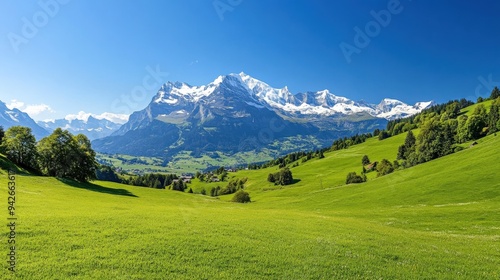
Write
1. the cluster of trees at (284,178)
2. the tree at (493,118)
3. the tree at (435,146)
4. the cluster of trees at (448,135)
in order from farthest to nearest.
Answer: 1. the cluster of trees at (284,178)
2. the tree at (493,118)
3. the cluster of trees at (448,135)
4. the tree at (435,146)

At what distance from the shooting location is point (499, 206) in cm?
4572

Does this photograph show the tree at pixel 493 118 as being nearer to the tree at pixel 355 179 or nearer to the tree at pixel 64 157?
the tree at pixel 355 179

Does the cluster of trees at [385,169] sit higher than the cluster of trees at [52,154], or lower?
lower

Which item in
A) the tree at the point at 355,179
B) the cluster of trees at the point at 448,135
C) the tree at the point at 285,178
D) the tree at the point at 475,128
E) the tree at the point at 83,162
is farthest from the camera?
the tree at the point at 285,178

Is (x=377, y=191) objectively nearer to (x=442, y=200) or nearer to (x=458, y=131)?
(x=442, y=200)

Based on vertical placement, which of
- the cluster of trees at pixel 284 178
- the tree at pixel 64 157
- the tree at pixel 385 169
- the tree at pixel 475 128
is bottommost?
the cluster of trees at pixel 284 178

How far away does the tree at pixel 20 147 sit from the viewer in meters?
82.7

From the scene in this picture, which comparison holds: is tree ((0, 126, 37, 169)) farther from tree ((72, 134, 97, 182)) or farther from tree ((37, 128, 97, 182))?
tree ((72, 134, 97, 182))

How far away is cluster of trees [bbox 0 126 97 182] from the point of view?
80.9m

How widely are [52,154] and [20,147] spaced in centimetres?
1209

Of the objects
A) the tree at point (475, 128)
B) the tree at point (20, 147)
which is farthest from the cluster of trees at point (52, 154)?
the tree at point (475, 128)

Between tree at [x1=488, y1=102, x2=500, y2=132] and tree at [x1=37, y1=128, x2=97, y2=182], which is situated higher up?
tree at [x1=488, y1=102, x2=500, y2=132]

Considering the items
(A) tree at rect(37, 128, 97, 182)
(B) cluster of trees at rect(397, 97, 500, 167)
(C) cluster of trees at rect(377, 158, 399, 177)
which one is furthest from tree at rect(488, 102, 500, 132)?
(A) tree at rect(37, 128, 97, 182)

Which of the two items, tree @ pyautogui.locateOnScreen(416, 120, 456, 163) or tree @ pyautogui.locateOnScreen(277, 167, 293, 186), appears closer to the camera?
tree @ pyautogui.locateOnScreen(416, 120, 456, 163)
